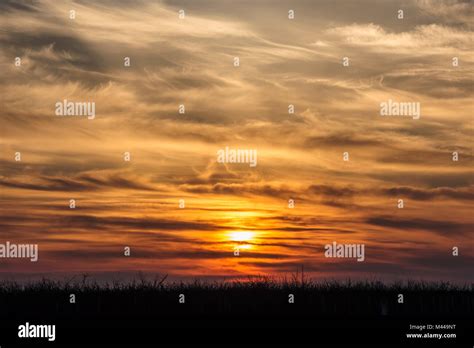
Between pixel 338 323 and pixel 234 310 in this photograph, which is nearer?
pixel 338 323

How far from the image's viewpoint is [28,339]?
2348 centimetres

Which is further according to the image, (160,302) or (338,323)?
(160,302)

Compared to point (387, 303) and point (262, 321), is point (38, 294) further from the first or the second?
point (387, 303)

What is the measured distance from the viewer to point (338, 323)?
1019 inches

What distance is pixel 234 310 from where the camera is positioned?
93.5 feet

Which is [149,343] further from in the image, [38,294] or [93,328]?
[38,294]

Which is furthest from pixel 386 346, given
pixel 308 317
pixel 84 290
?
pixel 84 290

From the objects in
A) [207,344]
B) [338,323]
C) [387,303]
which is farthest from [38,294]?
[387,303]

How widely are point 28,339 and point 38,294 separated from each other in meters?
5.73

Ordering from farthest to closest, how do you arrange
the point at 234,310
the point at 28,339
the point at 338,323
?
the point at 234,310, the point at 338,323, the point at 28,339

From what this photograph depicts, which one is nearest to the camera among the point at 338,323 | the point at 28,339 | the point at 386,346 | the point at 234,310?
the point at 386,346

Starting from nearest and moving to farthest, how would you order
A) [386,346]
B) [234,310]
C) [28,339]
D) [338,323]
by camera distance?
[386,346] < [28,339] < [338,323] < [234,310]

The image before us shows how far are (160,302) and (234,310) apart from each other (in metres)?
2.74

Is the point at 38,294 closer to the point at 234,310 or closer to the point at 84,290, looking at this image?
the point at 84,290
